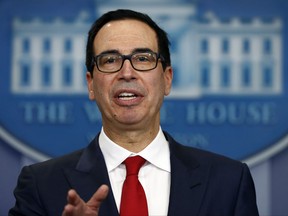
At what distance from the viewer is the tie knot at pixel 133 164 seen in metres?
1.80

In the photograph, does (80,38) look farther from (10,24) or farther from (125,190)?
(125,190)

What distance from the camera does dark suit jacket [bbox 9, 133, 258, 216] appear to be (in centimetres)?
173

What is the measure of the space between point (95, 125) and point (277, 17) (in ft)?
2.67

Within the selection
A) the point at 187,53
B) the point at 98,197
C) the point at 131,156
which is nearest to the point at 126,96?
the point at 131,156

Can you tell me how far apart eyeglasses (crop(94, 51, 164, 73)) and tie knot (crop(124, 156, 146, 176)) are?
0.25m

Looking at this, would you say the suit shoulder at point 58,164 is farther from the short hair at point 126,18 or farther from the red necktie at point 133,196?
the short hair at point 126,18

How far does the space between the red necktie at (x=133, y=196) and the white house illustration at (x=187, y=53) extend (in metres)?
0.77

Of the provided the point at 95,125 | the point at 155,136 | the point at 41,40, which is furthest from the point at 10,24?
the point at 155,136

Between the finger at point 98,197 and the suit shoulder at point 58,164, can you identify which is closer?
the finger at point 98,197

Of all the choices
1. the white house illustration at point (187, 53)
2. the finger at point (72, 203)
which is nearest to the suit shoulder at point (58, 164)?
the finger at point (72, 203)

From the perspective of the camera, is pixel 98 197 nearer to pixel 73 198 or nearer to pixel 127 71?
pixel 73 198

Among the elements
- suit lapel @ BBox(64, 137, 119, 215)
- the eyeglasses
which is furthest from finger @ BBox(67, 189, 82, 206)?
the eyeglasses

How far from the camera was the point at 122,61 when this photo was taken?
1.83 metres

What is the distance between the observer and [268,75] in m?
2.51
